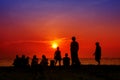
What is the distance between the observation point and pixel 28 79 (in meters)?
25.6

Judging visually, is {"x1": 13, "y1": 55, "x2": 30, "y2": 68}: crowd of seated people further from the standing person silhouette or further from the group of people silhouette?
the standing person silhouette

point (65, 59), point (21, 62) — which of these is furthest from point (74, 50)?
point (21, 62)

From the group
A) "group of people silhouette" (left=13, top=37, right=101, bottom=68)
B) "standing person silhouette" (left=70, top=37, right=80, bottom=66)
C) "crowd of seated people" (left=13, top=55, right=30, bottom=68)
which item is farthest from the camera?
"crowd of seated people" (left=13, top=55, right=30, bottom=68)

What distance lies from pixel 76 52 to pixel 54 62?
818cm

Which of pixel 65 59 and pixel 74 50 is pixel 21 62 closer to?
pixel 65 59

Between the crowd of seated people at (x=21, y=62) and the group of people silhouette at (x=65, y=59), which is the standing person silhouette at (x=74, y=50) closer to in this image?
the group of people silhouette at (x=65, y=59)

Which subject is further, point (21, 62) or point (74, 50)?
point (21, 62)

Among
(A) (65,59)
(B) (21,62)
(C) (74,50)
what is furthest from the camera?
(B) (21,62)

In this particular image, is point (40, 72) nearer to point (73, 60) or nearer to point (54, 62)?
point (73, 60)

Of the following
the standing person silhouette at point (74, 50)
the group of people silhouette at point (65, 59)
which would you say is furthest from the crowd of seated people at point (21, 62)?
the standing person silhouette at point (74, 50)

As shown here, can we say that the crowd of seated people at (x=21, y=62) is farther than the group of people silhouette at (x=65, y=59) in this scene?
Yes

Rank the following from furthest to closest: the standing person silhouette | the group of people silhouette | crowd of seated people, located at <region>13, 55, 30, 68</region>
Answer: crowd of seated people, located at <region>13, 55, 30, 68</region> < the standing person silhouette < the group of people silhouette

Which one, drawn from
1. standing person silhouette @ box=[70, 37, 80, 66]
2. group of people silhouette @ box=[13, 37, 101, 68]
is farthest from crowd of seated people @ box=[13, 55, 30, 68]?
standing person silhouette @ box=[70, 37, 80, 66]

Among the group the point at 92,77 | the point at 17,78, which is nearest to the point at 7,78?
the point at 17,78
